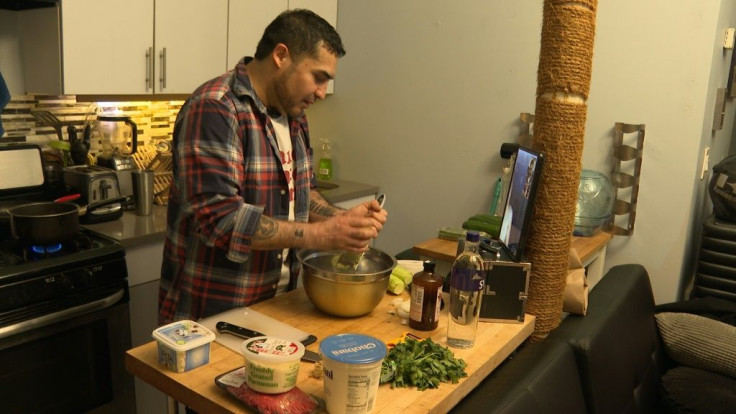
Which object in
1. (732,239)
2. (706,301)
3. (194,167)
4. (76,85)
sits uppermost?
(76,85)

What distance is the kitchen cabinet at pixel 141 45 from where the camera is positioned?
236 cm

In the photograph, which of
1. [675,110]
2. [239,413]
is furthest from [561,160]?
[675,110]

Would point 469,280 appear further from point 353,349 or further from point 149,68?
point 149,68

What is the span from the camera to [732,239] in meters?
2.54

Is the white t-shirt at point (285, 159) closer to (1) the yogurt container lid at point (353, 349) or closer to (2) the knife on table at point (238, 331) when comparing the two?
(2) the knife on table at point (238, 331)

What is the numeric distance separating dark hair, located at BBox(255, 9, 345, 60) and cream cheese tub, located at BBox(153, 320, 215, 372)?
31.1 inches

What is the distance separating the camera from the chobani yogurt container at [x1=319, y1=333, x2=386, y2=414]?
1110 mm

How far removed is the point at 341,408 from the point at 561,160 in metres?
0.94

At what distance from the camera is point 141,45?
8.39ft

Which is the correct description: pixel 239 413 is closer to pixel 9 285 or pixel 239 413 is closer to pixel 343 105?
pixel 9 285

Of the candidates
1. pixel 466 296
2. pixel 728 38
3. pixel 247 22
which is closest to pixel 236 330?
pixel 466 296

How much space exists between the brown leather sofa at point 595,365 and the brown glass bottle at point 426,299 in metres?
0.20

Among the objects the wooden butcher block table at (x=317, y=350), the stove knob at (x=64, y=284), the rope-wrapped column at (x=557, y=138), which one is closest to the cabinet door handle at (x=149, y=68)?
the stove knob at (x=64, y=284)

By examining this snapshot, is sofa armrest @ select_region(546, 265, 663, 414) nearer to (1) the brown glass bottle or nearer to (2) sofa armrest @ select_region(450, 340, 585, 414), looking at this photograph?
(2) sofa armrest @ select_region(450, 340, 585, 414)
